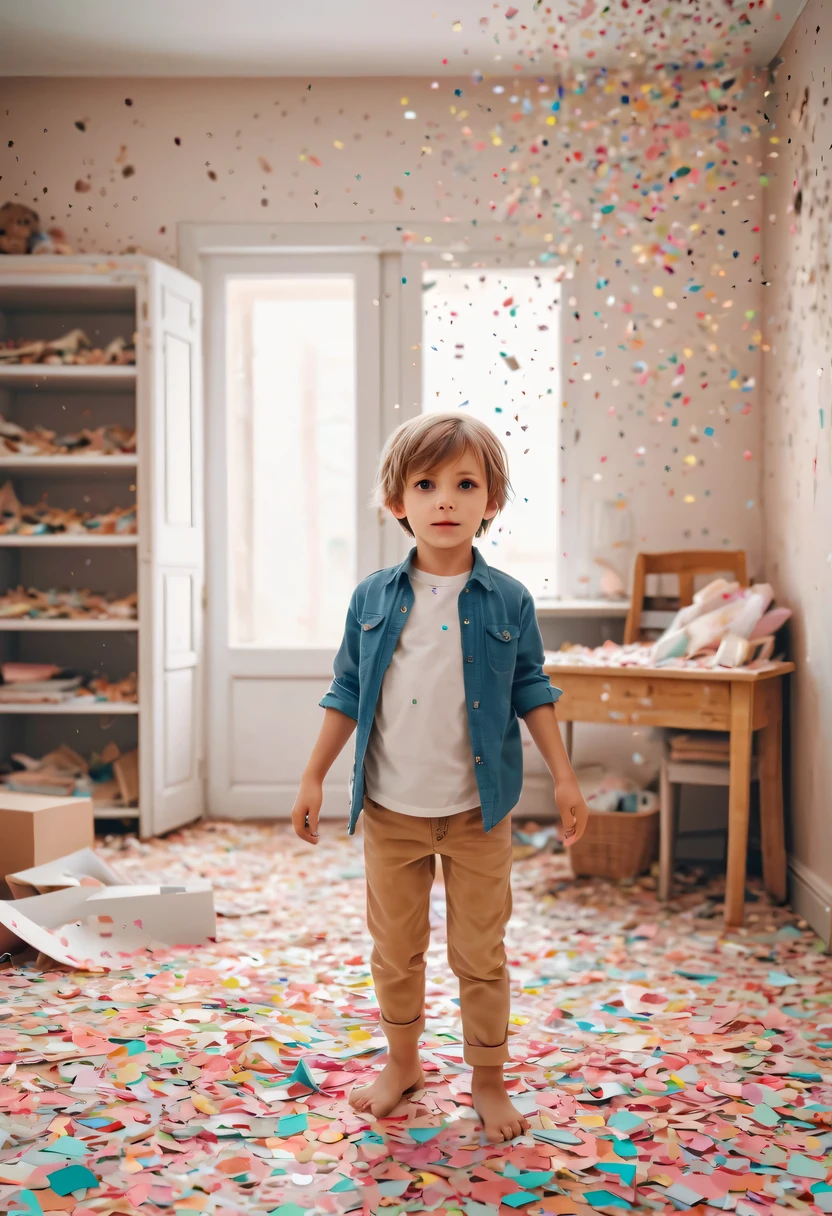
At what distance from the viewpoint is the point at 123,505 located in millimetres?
3984

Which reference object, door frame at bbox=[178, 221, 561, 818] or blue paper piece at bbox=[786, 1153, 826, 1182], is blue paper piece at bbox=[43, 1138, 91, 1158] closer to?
blue paper piece at bbox=[786, 1153, 826, 1182]

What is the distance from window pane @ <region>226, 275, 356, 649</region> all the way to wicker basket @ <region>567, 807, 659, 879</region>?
1.67 m

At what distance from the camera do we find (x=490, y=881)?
159 cm

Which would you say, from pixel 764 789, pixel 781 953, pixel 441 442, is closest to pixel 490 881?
pixel 441 442

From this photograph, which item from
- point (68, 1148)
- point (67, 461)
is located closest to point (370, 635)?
point (68, 1148)

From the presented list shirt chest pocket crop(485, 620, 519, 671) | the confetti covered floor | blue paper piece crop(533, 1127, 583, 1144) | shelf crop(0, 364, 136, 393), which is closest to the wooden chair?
the confetti covered floor

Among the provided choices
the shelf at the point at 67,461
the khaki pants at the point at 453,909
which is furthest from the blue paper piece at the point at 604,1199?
the shelf at the point at 67,461

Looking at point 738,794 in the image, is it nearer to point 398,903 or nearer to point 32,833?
point 398,903

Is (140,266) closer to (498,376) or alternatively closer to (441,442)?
(498,376)

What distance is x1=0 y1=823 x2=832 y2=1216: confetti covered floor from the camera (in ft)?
4.85

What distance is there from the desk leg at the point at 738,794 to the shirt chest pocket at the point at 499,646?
1.36 meters

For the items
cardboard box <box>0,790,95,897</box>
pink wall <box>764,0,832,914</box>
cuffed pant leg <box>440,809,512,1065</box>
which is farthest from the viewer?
pink wall <box>764,0,832,914</box>

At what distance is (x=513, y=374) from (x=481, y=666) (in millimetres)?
2592

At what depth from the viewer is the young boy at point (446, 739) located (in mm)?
1568
